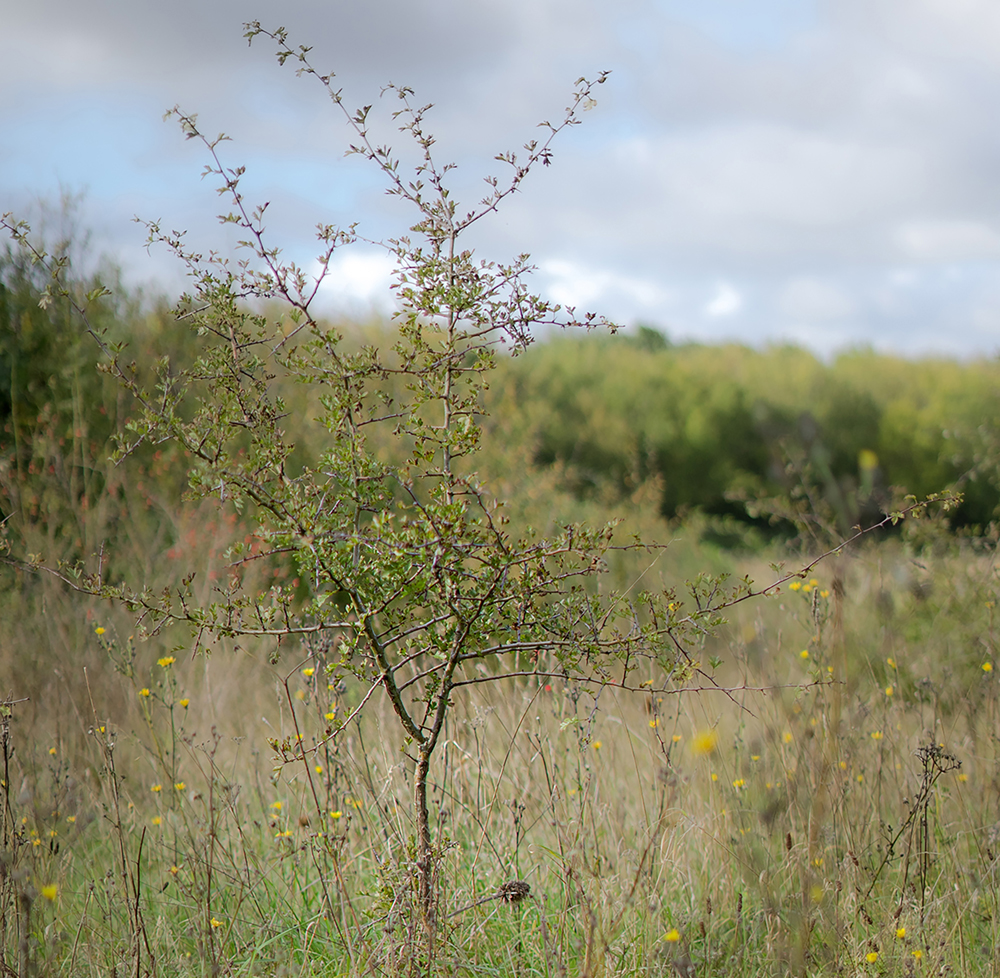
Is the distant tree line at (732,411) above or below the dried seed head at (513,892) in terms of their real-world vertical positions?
above

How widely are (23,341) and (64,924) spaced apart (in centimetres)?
488

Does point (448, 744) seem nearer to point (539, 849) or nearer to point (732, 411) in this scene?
point (539, 849)

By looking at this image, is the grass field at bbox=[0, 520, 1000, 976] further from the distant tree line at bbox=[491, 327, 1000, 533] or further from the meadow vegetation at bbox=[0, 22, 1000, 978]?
the distant tree line at bbox=[491, 327, 1000, 533]

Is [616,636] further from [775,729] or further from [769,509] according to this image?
[769,509]

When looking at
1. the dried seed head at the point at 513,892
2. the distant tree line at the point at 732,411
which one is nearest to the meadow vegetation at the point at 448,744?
the dried seed head at the point at 513,892

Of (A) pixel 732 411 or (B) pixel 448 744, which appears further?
(A) pixel 732 411

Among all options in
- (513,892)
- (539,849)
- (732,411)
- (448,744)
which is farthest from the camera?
(732,411)

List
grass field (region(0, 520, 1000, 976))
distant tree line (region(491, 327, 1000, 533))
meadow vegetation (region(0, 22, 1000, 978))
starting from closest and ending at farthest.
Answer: meadow vegetation (region(0, 22, 1000, 978)) → grass field (region(0, 520, 1000, 976)) → distant tree line (region(491, 327, 1000, 533))

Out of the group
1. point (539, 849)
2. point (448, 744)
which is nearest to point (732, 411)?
point (539, 849)

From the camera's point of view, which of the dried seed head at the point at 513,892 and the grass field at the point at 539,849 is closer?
the dried seed head at the point at 513,892

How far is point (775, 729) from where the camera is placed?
3186 millimetres

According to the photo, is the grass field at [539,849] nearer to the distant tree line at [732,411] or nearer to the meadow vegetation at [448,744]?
the meadow vegetation at [448,744]

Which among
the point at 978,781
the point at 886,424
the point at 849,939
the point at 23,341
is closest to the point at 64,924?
the point at 849,939

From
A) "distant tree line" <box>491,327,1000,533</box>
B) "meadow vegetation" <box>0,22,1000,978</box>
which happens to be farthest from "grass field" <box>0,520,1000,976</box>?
"distant tree line" <box>491,327,1000,533</box>
